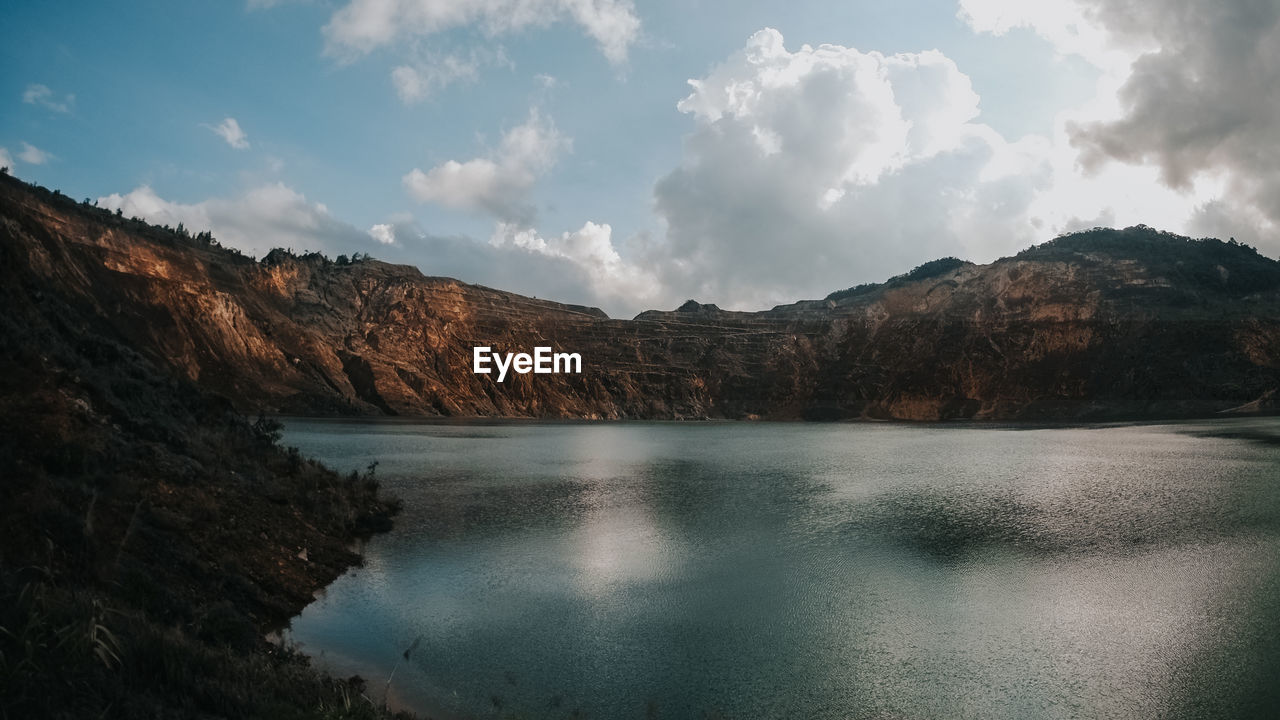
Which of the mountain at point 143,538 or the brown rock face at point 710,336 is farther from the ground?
the brown rock face at point 710,336

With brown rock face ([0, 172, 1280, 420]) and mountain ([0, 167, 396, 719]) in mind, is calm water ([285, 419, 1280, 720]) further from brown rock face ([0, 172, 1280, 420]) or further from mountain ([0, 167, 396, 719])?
brown rock face ([0, 172, 1280, 420])

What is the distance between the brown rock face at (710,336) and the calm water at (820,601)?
65.7 meters

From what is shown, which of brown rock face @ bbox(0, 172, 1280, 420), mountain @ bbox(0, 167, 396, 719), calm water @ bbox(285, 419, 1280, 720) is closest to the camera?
mountain @ bbox(0, 167, 396, 719)

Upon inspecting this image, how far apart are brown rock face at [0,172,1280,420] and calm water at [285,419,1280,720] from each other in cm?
6574

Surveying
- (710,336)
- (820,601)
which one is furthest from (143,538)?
(710,336)

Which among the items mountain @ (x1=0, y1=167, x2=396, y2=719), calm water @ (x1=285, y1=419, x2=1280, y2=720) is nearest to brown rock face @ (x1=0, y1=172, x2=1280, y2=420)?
mountain @ (x1=0, y1=167, x2=396, y2=719)

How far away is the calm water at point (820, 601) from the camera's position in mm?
10648

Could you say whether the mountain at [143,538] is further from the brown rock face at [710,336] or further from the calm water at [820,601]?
the brown rock face at [710,336]

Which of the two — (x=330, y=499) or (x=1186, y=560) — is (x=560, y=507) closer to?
(x=330, y=499)

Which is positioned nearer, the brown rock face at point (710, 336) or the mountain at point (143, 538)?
the mountain at point (143, 538)

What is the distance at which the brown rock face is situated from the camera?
81.2 m

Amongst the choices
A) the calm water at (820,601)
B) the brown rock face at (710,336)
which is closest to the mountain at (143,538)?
the calm water at (820,601)

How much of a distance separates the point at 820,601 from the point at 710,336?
4628 inches

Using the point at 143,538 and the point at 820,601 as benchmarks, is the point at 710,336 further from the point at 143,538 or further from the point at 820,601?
the point at 143,538
